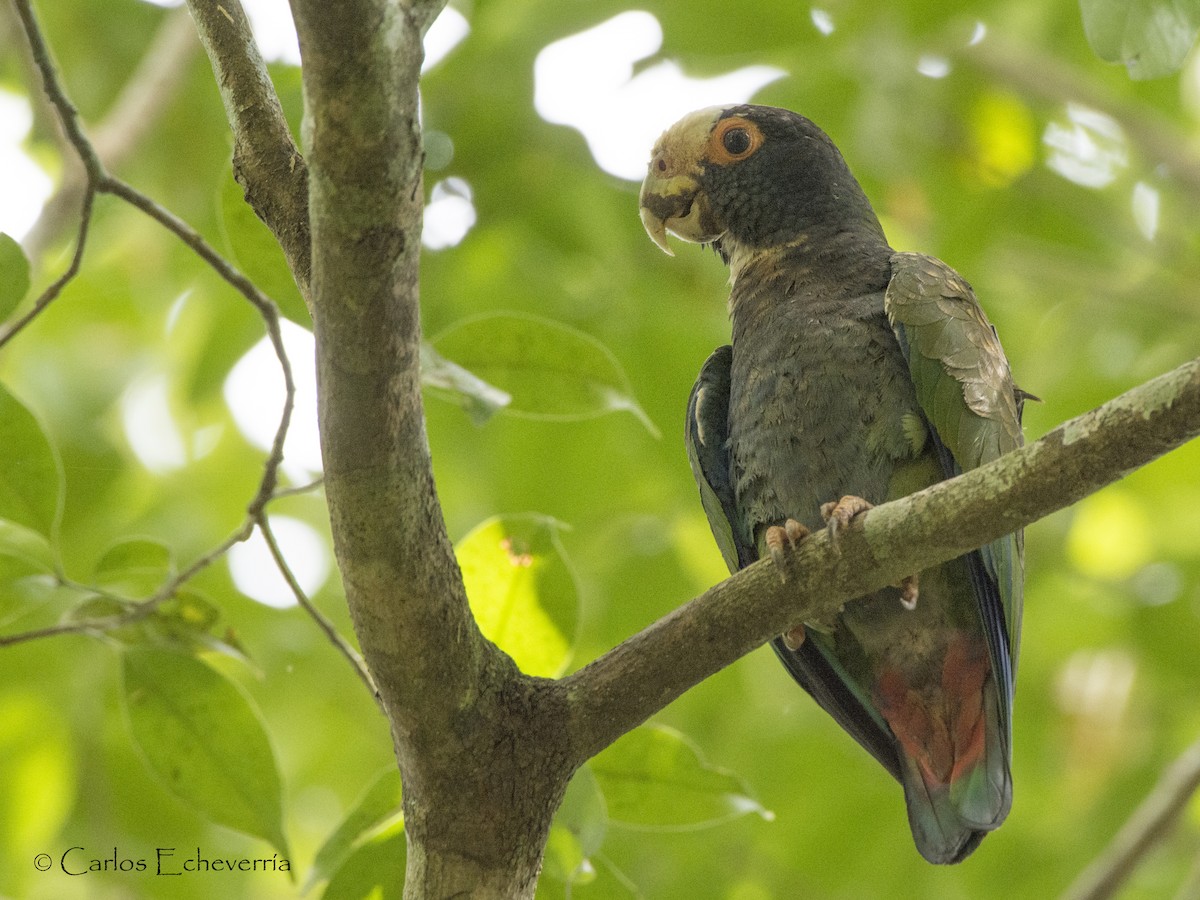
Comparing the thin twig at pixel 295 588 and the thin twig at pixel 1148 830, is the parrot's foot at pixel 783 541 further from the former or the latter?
the thin twig at pixel 1148 830

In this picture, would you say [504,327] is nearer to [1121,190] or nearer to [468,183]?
[468,183]

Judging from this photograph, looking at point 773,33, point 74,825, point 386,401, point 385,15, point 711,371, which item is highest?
point 385,15

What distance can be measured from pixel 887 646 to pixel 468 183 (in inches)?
97.7

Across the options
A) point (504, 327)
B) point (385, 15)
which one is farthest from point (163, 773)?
point (385, 15)

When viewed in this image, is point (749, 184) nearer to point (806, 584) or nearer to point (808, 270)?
point (808, 270)

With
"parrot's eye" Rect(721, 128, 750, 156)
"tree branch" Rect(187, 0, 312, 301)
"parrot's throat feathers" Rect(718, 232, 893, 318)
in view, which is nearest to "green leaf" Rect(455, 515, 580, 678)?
"tree branch" Rect(187, 0, 312, 301)

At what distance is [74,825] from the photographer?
4.44m

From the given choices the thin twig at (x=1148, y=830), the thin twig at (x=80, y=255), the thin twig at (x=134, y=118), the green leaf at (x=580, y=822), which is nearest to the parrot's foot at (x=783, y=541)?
the green leaf at (x=580, y=822)

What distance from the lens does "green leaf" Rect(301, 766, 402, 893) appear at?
8.93ft

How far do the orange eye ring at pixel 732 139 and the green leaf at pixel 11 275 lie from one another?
7.17 feet

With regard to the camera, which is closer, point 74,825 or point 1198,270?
point 74,825

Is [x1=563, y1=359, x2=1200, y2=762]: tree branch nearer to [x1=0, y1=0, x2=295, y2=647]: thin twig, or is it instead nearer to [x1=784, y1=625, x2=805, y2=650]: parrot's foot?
[x1=0, y1=0, x2=295, y2=647]: thin twig

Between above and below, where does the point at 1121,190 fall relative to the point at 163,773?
below

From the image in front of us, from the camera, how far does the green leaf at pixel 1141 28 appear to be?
2.28 m
